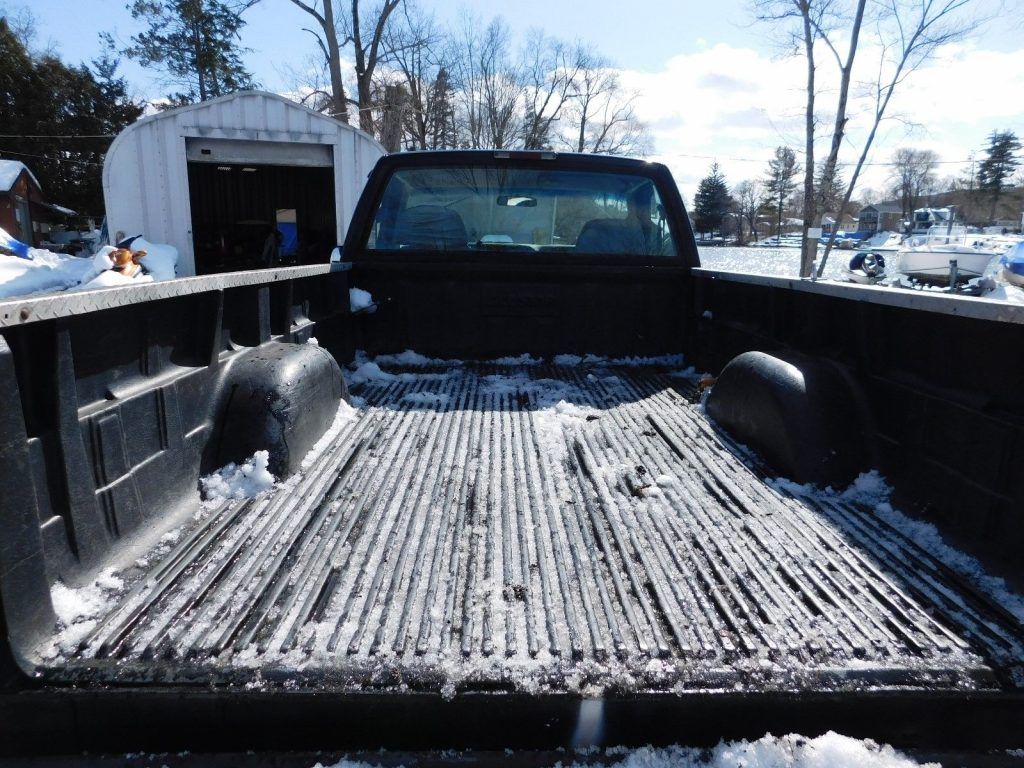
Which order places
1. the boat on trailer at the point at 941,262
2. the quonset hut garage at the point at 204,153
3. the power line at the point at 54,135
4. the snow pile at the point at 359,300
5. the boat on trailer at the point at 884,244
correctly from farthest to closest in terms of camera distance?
1. the power line at the point at 54,135
2. the boat on trailer at the point at 884,244
3. the quonset hut garage at the point at 204,153
4. the boat on trailer at the point at 941,262
5. the snow pile at the point at 359,300

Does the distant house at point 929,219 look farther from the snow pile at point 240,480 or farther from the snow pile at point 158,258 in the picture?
the snow pile at point 240,480

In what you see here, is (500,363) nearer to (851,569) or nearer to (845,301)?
(845,301)

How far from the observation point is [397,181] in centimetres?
430

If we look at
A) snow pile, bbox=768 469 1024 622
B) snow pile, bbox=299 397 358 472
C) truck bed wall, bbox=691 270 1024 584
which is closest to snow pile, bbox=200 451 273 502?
snow pile, bbox=299 397 358 472

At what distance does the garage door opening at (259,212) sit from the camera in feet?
70.9

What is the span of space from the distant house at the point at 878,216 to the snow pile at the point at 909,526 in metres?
79.3

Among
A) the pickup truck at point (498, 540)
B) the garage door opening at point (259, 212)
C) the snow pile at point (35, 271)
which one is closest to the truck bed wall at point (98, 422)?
the pickup truck at point (498, 540)

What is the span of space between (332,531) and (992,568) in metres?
1.77

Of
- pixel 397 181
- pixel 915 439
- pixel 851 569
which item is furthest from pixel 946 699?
pixel 397 181

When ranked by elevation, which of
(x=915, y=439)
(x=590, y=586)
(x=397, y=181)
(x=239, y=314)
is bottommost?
(x=590, y=586)

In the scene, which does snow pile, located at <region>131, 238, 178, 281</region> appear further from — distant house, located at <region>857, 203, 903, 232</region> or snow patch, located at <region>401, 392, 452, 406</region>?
distant house, located at <region>857, 203, 903, 232</region>

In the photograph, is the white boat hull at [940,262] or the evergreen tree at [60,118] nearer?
the white boat hull at [940,262]

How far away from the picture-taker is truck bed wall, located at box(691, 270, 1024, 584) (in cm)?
171

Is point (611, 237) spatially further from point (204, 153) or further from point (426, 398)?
point (204, 153)
